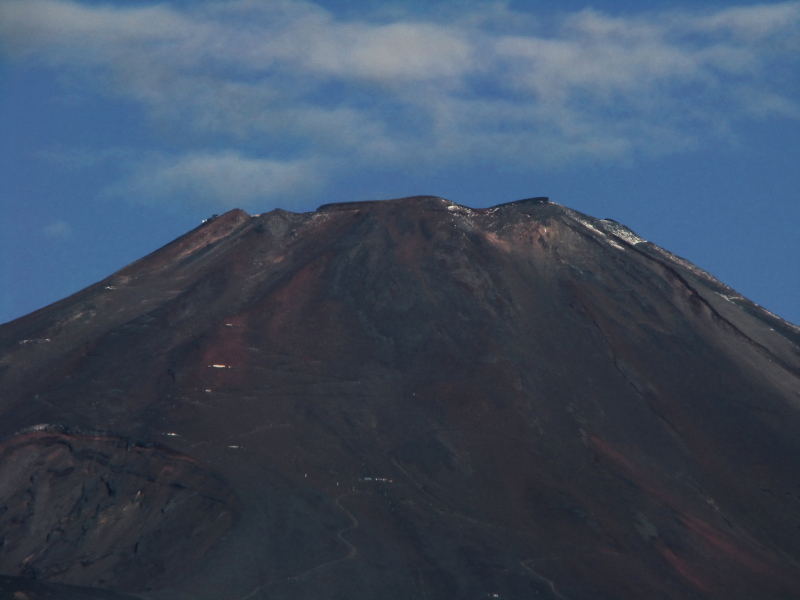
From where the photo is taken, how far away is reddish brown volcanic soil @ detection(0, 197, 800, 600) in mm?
17578

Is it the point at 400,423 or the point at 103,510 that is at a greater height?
the point at 400,423

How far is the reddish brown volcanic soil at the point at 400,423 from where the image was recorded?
1758 centimetres

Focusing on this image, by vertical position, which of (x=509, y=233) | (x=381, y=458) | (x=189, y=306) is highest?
(x=509, y=233)

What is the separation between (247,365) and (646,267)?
14123mm

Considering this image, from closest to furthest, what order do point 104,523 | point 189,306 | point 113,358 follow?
1. point 104,523
2. point 113,358
3. point 189,306

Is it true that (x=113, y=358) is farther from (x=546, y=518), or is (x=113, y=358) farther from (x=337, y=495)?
(x=546, y=518)

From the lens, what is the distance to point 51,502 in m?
18.8

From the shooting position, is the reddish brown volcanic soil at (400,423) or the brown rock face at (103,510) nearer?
the brown rock face at (103,510)

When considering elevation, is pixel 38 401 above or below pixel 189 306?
below

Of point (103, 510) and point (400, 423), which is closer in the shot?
point (103, 510)

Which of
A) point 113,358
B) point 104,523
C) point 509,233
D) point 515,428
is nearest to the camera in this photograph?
point 104,523

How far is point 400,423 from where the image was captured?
2134 centimetres

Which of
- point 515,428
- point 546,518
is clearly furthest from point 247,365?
point 546,518

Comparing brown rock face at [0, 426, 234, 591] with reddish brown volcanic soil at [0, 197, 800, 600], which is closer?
brown rock face at [0, 426, 234, 591]
